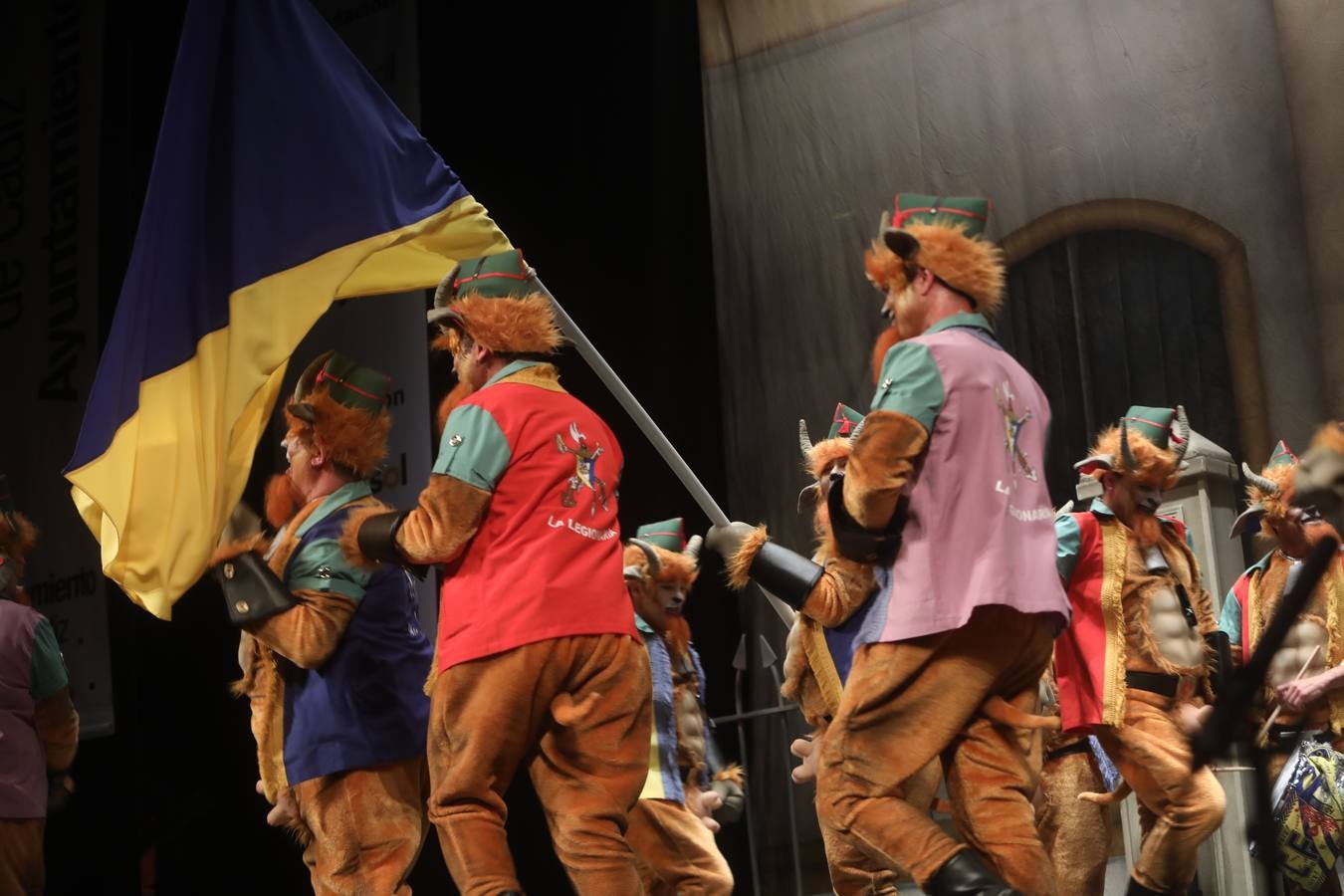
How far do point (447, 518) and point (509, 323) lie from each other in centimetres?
62

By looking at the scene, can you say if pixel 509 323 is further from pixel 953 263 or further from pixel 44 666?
pixel 44 666

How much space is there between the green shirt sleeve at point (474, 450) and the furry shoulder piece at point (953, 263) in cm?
104

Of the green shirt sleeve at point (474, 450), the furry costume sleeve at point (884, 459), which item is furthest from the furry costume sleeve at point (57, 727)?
the furry costume sleeve at point (884, 459)

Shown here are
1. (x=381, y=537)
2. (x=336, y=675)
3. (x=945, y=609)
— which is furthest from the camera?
(x=336, y=675)

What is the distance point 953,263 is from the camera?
369cm

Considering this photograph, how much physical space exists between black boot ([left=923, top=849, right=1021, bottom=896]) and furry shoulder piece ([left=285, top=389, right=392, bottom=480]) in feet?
7.72

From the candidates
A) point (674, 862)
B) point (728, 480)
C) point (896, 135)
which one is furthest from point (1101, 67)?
point (674, 862)

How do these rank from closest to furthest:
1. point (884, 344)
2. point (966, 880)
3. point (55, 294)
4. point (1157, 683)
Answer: point (966, 880)
point (884, 344)
point (1157, 683)
point (55, 294)

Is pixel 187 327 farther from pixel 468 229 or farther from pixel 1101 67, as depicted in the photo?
pixel 1101 67

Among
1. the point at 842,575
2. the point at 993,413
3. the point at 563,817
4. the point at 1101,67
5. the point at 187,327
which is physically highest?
the point at 1101,67

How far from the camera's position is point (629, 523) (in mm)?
6812

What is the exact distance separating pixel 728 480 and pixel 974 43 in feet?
6.54

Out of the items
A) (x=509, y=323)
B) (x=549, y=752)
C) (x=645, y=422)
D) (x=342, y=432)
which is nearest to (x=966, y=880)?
(x=549, y=752)

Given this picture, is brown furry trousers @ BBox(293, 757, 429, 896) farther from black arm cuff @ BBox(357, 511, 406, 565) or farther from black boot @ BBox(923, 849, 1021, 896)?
black boot @ BBox(923, 849, 1021, 896)
